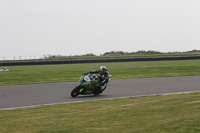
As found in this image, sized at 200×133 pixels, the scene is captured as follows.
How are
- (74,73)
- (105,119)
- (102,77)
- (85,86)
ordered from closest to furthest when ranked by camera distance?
(105,119)
(85,86)
(102,77)
(74,73)

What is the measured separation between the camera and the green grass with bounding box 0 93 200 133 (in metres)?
7.16

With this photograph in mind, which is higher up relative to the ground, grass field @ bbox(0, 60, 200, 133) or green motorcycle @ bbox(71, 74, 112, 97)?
green motorcycle @ bbox(71, 74, 112, 97)

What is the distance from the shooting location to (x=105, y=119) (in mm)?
8383

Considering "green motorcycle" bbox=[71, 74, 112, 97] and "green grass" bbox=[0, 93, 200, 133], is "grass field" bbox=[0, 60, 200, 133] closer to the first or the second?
"green grass" bbox=[0, 93, 200, 133]

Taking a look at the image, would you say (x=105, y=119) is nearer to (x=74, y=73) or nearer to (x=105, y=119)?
(x=105, y=119)

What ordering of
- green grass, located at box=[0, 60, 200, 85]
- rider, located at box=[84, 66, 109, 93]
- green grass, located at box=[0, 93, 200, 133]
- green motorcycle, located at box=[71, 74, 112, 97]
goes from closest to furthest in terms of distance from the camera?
green grass, located at box=[0, 93, 200, 133] → green motorcycle, located at box=[71, 74, 112, 97] → rider, located at box=[84, 66, 109, 93] → green grass, located at box=[0, 60, 200, 85]

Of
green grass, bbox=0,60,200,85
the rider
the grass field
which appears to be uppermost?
the rider

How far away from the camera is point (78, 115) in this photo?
928cm

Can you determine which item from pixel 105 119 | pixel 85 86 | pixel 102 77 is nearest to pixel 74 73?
pixel 102 77

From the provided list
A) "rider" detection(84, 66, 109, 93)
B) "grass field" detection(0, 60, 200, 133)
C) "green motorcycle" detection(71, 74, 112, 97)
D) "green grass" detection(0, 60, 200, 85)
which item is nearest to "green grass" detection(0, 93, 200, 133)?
"grass field" detection(0, 60, 200, 133)

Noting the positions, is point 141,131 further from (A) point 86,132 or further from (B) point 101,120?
(B) point 101,120

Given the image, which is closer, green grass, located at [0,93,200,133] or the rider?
green grass, located at [0,93,200,133]

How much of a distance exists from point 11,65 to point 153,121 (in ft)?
123

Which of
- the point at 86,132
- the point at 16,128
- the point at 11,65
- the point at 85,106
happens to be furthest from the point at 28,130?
the point at 11,65
